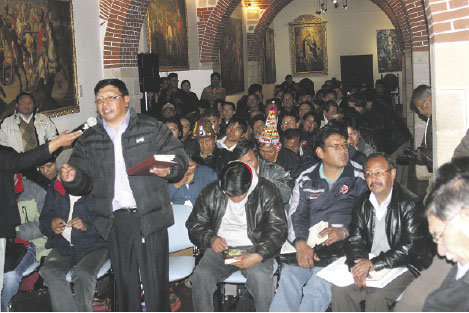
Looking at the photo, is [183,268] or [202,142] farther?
[202,142]

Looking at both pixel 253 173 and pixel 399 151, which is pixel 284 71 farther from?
pixel 253 173

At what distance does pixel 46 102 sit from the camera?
8.30m

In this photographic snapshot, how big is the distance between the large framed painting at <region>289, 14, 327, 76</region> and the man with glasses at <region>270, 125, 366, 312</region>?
2174 cm

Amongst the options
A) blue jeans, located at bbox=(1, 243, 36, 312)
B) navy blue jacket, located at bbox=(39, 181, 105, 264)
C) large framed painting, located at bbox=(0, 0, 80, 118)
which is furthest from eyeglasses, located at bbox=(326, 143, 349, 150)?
large framed painting, located at bbox=(0, 0, 80, 118)

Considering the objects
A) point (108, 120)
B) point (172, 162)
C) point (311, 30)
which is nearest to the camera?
point (172, 162)

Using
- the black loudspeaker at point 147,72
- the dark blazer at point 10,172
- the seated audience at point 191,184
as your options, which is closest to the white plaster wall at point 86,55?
the black loudspeaker at point 147,72

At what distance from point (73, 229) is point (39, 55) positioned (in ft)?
13.0

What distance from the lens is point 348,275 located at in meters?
4.20

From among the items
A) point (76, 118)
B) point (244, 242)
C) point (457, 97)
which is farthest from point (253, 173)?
point (76, 118)

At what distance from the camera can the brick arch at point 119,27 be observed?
32.7ft

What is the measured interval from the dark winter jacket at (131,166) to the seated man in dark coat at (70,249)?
0.67 metres

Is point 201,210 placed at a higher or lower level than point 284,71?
lower

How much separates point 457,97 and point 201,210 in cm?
237

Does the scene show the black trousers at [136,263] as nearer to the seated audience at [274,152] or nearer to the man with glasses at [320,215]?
the man with glasses at [320,215]
